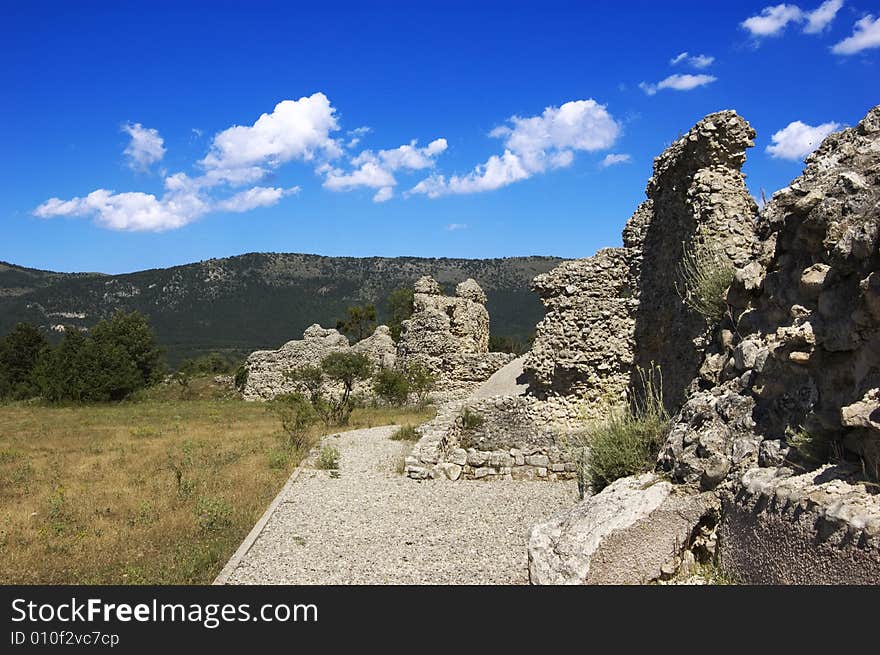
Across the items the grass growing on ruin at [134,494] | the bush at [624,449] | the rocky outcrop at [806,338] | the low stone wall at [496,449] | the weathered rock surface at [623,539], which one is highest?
the rocky outcrop at [806,338]

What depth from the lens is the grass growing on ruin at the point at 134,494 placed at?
7.48 meters

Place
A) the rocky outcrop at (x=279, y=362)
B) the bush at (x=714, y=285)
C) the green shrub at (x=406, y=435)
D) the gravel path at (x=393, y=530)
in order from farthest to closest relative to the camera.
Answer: the rocky outcrop at (x=279, y=362) < the green shrub at (x=406, y=435) < the gravel path at (x=393, y=530) < the bush at (x=714, y=285)

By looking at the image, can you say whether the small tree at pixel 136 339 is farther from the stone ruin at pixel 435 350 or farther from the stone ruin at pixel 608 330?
the stone ruin at pixel 608 330

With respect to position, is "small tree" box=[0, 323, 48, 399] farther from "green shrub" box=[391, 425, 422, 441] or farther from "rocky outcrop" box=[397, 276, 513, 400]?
"green shrub" box=[391, 425, 422, 441]

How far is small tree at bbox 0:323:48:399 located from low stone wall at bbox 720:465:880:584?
4770cm

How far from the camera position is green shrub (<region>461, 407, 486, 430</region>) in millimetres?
14391

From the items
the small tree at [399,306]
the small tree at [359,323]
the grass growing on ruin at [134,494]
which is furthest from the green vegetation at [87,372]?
the small tree at [399,306]

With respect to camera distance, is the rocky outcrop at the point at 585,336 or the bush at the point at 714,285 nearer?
the bush at the point at 714,285

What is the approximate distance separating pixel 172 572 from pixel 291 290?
111 m

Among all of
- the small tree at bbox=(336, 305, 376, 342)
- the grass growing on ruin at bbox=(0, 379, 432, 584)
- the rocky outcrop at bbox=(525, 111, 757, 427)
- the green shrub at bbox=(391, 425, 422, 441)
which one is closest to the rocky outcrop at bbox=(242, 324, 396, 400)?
the grass growing on ruin at bbox=(0, 379, 432, 584)

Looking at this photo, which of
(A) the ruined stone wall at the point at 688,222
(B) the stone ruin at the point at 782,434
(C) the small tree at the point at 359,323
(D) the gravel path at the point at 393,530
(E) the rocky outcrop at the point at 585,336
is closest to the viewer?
(B) the stone ruin at the point at 782,434

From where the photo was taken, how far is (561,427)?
13828mm

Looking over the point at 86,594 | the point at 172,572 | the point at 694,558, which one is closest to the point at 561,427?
the point at 172,572

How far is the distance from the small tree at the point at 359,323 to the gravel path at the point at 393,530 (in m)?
39.3
